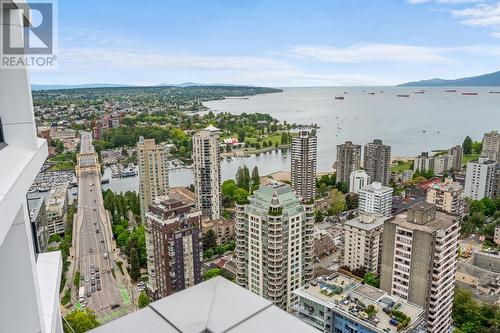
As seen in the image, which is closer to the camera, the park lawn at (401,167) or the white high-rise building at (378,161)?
the white high-rise building at (378,161)

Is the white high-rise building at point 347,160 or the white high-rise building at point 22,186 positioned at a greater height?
the white high-rise building at point 22,186

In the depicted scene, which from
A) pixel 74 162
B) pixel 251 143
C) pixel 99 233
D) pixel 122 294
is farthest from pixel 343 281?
pixel 251 143

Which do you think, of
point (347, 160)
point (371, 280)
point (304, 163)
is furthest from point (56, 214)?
point (347, 160)

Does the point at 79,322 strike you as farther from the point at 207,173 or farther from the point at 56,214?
the point at 207,173

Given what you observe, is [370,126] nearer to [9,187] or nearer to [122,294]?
[122,294]

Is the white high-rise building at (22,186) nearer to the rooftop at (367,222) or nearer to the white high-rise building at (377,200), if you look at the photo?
the rooftop at (367,222)

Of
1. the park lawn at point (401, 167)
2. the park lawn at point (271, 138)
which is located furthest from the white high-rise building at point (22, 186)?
the park lawn at point (271, 138)
